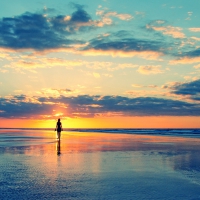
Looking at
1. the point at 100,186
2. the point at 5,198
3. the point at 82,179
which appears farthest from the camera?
the point at 82,179

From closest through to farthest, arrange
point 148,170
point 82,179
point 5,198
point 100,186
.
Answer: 1. point 5,198
2. point 100,186
3. point 82,179
4. point 148,170

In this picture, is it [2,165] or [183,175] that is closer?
[183,175]

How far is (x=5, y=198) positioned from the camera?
670 cm

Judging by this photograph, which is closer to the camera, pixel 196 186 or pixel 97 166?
pixel 196 186

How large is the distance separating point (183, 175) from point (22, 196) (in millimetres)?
5862

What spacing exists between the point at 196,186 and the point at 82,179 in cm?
359

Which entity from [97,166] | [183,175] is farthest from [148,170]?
[97,166]

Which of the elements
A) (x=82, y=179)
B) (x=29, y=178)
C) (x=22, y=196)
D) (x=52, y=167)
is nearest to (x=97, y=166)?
(x=52, y=167)

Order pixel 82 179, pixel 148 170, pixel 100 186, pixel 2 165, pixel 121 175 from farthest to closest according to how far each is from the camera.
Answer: pixel 2 165
pixel 148 170
pixel 121 175
pixel 82 179
pixel 100 186

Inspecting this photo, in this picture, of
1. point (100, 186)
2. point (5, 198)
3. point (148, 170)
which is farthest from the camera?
point (148, 170)

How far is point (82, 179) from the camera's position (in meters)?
8.88

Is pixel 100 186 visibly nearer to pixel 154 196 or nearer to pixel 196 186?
pixel 154 196

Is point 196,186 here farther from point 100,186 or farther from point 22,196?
point 22,196

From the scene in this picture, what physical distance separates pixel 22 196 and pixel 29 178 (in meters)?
2.10
